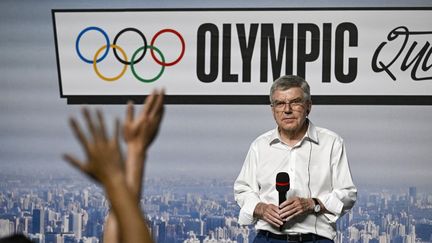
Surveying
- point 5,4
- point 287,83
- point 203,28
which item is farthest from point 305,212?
point 5,4

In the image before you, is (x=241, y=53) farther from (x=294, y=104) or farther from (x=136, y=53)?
(x=294, y=104)

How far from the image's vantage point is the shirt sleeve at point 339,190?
398cm

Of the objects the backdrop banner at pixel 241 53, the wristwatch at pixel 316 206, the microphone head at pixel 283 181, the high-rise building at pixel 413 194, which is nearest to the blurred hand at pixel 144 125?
the microphone head at pixel 283 181

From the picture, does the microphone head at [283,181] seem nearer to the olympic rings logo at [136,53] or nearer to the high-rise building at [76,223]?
the olympic rings logo at [136,53]

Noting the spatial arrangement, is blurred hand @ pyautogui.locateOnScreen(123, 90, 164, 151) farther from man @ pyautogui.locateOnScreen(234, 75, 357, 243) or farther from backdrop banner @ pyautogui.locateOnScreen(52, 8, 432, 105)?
backdrop banner @ pyautogui.locateOnScreen(52, 8, 432, 105)

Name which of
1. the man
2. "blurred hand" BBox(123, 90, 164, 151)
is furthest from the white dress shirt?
"blurred hand" BBox(123, 90, 164, 151)

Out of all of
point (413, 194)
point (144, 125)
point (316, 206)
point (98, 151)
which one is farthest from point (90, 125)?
point (413, 194)

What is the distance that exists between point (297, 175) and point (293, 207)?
0.26 meters

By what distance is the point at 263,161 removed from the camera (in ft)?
13.7

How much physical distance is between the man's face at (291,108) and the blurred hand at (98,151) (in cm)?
281

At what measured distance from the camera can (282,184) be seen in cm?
389

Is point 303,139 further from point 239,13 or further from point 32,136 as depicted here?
point 32,136

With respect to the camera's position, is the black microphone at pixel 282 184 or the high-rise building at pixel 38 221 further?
the high-rise building at pixel 38 221

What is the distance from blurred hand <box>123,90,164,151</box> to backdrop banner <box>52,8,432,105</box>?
4.15 metres
